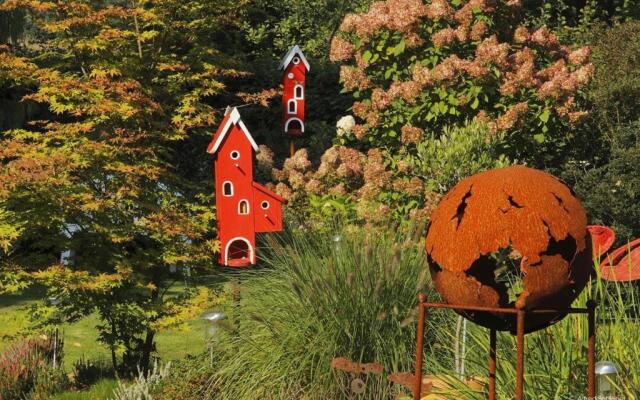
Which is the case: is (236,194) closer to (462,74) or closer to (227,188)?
(227,188)

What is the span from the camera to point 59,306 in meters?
8.84

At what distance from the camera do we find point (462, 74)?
1230 centimetres

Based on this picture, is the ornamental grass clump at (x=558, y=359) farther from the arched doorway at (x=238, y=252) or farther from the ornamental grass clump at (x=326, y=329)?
the arched doorway at (x=238, y=252)

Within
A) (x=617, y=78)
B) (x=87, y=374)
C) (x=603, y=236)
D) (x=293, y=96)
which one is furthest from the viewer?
(x=293, y=96)

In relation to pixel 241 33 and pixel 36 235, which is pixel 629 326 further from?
pixel 241 33

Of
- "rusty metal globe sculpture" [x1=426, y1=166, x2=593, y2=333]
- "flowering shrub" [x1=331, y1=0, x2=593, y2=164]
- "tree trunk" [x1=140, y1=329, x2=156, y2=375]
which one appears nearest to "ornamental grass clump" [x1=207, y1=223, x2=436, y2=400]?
"tree trunk" [x1=140, y1=329, x2=156, y2=375]

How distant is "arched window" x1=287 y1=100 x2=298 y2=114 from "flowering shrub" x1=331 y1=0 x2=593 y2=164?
2.03 meters

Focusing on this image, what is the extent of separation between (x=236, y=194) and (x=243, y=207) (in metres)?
0.14

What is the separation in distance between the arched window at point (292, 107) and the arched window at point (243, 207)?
6134 millimetres

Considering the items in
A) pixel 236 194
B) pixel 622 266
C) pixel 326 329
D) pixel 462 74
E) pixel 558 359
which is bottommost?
pixel 558 359

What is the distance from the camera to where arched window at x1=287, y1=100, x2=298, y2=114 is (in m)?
15.3

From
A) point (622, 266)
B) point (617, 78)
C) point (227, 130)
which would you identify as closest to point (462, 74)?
point (617, 78)

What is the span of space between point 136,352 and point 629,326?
16.3ft

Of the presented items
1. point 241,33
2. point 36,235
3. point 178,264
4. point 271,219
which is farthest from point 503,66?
point 241,33
